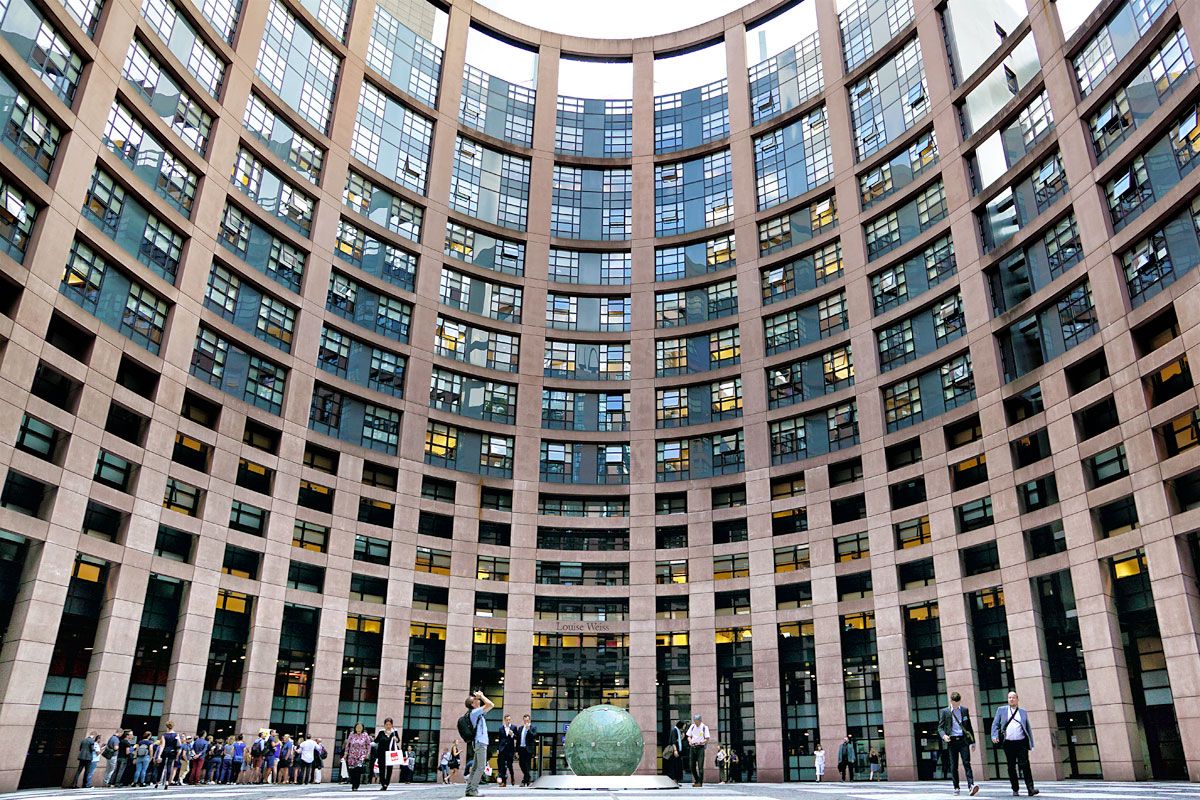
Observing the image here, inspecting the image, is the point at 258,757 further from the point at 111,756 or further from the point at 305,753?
the point at 111,756

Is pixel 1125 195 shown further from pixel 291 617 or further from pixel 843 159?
pixel 291 617

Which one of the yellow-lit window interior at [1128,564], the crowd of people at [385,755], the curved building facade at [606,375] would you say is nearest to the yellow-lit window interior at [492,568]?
the curved building facade at [606,375]

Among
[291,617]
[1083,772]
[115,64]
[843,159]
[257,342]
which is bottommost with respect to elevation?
[1083,772]

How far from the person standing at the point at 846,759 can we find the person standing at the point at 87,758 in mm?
31487

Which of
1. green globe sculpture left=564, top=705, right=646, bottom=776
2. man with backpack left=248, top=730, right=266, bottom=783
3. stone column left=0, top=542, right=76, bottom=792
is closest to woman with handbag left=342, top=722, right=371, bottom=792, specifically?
green globe sculpture left=564, top=705, right=646, bottom=776

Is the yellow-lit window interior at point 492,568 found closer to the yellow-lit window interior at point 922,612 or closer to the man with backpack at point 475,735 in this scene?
the yellow-lit window interior at point 922,612

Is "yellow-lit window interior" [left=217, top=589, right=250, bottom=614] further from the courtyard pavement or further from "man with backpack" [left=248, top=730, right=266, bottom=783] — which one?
the courtyard pavement

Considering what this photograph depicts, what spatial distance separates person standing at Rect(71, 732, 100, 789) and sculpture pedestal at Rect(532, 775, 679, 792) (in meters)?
16.9

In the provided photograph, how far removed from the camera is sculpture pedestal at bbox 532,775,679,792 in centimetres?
2469

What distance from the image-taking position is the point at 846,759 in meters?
41.6

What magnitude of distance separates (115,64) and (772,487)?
131 feet

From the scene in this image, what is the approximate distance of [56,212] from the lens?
3516 centimetres

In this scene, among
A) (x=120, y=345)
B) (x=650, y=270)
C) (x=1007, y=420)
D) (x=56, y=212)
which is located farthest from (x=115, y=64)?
(x=1007, y=420)

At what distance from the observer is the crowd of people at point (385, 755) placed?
19.1 meters
